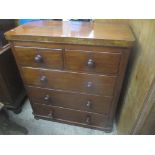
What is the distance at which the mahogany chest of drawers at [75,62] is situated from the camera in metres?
0.87

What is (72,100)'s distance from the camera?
1205mm

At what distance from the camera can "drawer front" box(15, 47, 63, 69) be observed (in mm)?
948

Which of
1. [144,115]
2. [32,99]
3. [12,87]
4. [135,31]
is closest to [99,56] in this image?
[135,31]

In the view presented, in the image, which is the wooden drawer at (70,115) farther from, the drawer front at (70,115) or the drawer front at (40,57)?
the drawer front at (40,57)

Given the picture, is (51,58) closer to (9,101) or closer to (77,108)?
(77,108)

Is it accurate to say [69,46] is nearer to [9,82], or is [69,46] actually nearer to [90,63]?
[90,63]

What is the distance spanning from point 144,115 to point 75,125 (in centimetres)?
77

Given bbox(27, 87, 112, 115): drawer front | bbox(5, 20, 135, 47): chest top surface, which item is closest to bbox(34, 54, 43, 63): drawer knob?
bbox(5, 20, 135, 47): chest top surface

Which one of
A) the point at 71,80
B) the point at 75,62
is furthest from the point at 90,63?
the point at 71,80

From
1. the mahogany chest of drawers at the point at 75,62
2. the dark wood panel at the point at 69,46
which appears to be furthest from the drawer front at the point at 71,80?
the dark wood panel at the point at 69,46
